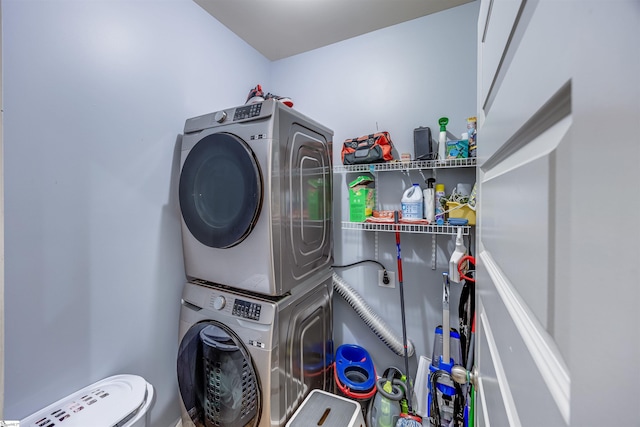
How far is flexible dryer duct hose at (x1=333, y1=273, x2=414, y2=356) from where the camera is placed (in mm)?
1716

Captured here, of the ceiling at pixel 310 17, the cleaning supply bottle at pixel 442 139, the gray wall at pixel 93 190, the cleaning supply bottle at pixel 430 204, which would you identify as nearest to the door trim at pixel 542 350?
the cleaning supply bottle at pixel 430 204

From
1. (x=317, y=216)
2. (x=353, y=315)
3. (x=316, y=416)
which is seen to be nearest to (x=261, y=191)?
(x=317, y=216)

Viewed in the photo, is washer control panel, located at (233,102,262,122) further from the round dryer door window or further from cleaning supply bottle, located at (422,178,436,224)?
cleaning supply bottle, located at (422,178,436,224)

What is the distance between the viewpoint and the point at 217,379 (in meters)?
1.31

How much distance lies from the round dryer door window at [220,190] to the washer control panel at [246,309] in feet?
0.98

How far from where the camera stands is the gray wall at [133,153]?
38.4 inches

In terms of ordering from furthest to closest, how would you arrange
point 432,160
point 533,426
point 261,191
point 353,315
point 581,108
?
1. point 353,315
2. point 432,160
3. point 261,191
4. point 533,426
5. point 581,108

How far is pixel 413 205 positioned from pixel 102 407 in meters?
1.82

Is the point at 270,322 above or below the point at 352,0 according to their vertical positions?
below

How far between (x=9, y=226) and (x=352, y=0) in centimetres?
213

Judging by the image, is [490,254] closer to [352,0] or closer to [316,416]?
[316,416]

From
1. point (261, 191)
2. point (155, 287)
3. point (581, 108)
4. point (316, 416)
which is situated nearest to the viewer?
point (581, 108)

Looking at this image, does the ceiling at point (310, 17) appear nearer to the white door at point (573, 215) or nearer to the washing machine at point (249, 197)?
the washing machine at point (249, 197)

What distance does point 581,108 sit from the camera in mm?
217
